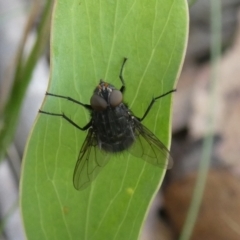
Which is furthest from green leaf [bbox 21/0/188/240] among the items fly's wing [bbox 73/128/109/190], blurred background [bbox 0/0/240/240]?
blurred background [bbox 0/0/240/240]

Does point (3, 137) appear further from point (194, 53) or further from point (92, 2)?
point (194, 53)

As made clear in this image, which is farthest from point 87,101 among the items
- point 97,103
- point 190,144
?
point 190,144

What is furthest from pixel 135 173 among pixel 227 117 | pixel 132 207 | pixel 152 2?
pixel 227 117

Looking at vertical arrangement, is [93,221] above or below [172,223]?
above

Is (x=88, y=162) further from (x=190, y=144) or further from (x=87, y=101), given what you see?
(x=190, y=144)

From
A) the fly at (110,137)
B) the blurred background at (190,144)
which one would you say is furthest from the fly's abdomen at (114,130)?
the blurred background at (190,144)

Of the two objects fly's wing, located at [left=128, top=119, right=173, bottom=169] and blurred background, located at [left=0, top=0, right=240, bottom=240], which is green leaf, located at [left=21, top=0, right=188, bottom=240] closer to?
fly's wing, located at [left=128, top=119, right=173, bottom=169]

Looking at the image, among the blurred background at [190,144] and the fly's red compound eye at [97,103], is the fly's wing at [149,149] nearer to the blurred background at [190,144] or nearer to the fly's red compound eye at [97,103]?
the fly's red compound eye at [97,103]
